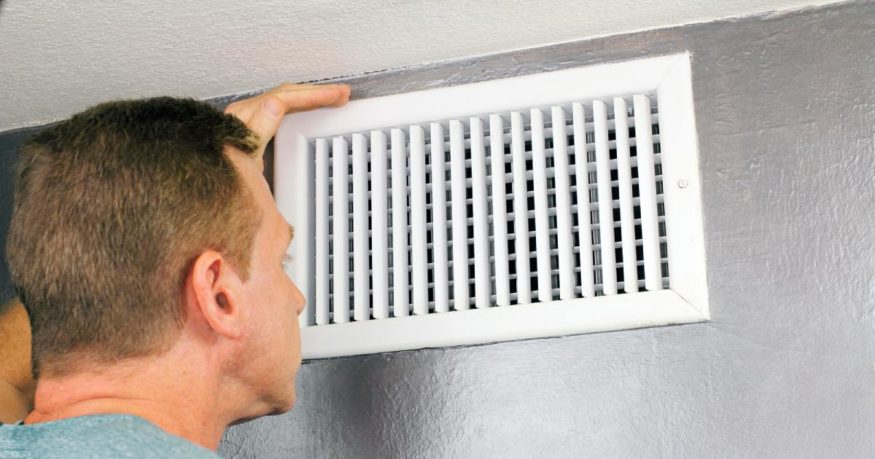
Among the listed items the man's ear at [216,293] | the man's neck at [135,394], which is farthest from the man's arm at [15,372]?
the man's ear at [216,293]

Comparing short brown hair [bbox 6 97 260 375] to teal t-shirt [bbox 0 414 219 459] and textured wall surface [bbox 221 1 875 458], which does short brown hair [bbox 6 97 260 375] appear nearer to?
teal t-shirt [bbox 0 414 219 459]

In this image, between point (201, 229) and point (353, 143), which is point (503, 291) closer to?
point (353, 143)

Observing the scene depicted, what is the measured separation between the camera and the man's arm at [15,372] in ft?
5.18

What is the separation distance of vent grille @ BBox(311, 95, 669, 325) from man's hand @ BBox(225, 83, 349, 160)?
67 mm

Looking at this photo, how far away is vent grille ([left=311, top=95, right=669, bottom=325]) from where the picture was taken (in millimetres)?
1621

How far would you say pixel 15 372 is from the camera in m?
1.61

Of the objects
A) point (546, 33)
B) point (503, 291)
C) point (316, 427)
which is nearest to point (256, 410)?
point (316, 427)

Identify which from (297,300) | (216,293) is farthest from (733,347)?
(216,293)

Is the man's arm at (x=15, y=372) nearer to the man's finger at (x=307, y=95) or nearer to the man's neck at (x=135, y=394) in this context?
the man's neck at (x=135, y=394)

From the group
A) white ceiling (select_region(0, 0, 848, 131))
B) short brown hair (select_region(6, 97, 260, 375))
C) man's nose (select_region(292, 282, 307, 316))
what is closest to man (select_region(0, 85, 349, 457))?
short brown hair (select_region(6, 97, 260, 375))

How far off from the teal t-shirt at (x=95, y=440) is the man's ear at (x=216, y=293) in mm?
165

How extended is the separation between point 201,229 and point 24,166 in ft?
0.74

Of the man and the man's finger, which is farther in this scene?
the man's finger

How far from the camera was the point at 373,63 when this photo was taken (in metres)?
1.77
